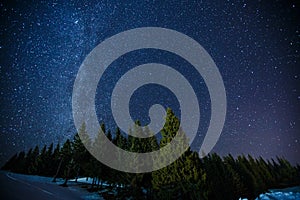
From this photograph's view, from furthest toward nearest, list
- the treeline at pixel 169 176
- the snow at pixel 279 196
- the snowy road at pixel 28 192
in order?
the snow at pixel 279 196 → the treeline at pixel 169 176 → the snowy road at pixel 28 192

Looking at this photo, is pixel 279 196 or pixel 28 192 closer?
pixel 28 192

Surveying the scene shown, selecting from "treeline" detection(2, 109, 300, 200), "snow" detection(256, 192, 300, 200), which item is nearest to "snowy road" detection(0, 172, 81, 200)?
"treeline" detection(2, 109, 300, 200)

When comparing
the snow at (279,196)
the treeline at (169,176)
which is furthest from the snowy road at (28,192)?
the snow at (279,196)

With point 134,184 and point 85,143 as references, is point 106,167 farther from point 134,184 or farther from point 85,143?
point 134,184

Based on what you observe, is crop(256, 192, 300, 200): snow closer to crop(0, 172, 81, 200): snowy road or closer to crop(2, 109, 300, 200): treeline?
crop(2, 109, 300, 200): treeline

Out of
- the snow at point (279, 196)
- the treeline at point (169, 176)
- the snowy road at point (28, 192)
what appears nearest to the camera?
the snowy road at point (28, 192)

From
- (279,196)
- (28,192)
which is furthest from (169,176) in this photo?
(279,196)

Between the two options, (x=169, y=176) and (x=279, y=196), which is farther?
(x=279, y=196)

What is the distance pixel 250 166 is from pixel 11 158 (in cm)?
10638

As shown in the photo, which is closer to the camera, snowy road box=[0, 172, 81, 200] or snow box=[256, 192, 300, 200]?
snowy road box=[0, 172, 81, 200]

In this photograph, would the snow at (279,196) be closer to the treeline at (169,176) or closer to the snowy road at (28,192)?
the treeline at (169,176)

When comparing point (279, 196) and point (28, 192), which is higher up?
point (279, 196)

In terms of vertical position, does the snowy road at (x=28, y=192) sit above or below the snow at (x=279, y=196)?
below

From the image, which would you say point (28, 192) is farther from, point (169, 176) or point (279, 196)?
point (279, 196)
